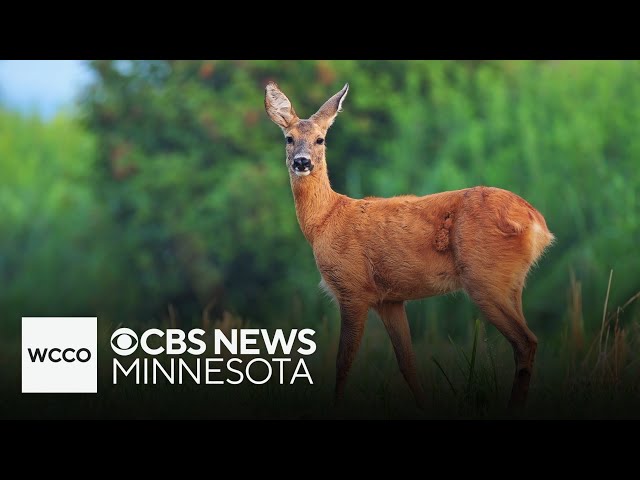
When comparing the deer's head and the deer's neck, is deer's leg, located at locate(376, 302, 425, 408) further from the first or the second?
the deer's head

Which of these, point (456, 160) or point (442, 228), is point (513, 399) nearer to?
point (442, 228)

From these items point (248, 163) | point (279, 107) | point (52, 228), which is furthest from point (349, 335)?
point (52, 228)

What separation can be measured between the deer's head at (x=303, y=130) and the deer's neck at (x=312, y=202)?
6cm

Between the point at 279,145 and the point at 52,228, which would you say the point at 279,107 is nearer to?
the point at 279,145

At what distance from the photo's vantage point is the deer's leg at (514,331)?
734 centimetres

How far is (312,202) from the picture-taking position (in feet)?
27.2

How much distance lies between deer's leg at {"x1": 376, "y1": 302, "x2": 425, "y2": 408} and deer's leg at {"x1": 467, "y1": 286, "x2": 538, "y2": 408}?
77cm

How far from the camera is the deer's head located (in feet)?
26.5

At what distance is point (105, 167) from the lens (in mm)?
18000

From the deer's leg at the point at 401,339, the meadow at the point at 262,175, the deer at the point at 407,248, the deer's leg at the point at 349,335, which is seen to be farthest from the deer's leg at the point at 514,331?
the meadow at the point at 262,175

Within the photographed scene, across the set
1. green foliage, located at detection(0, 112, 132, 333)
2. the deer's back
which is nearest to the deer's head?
the deer's back

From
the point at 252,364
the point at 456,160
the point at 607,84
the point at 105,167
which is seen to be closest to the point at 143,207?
the point at 105,167

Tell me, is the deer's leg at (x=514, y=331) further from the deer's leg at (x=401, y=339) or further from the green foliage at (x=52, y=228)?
the green foliage at (x=52, y=228)

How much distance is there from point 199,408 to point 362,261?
5.19 feet
